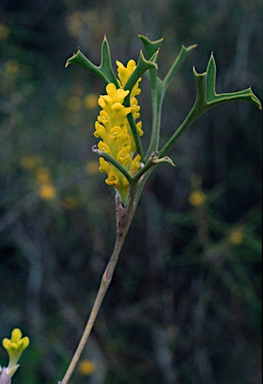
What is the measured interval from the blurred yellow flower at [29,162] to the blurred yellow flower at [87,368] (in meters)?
0.76

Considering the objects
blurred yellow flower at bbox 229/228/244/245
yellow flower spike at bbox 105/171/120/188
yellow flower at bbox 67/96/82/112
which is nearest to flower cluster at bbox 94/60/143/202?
yellow flower spike at bbox 105/171/120/188

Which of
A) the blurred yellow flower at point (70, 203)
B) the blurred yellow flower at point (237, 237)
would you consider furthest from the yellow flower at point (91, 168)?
the blurred yellow flower at point (237, 237)

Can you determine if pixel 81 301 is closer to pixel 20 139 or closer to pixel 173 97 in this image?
pixel 20 139

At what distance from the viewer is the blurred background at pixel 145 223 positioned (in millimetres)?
1773

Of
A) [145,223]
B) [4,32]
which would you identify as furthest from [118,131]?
[4,32]

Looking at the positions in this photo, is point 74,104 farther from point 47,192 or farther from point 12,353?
point 12,353

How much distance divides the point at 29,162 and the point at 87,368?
797 mm

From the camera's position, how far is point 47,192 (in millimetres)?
1690

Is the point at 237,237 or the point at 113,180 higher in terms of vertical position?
the point at 113,180

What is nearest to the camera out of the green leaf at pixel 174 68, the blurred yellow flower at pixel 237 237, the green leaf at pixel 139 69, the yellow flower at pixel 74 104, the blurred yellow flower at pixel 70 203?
the green leaf at pixel 139 69

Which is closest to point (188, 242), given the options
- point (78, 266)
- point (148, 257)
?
point (148, 257)

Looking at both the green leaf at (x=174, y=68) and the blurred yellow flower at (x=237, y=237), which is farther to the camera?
the blurred yellow flower at (x=237, y=237)

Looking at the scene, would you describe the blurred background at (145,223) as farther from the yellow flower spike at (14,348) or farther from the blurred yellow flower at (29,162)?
the yellow flower spike at (14,348)

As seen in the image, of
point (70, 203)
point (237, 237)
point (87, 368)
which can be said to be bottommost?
point (87, 368)
